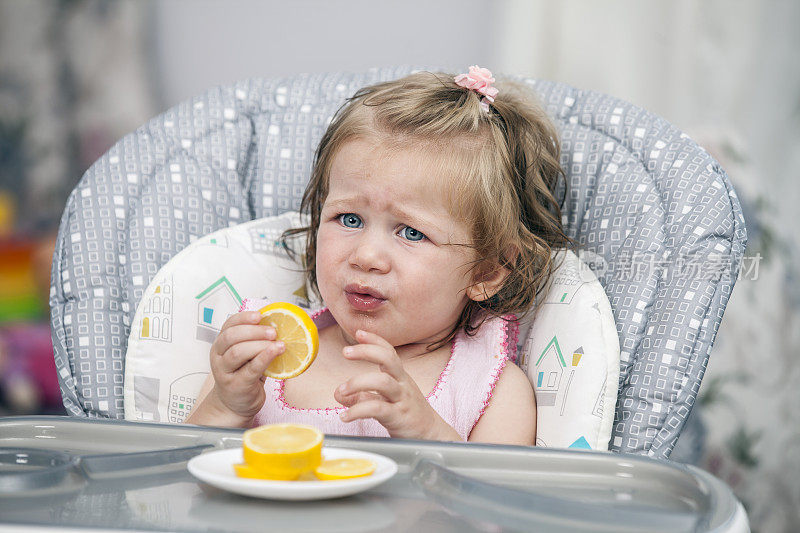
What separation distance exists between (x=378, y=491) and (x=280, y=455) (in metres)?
0.09

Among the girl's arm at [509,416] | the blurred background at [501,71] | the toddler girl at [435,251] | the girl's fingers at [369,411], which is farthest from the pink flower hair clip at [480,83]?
the blurred background at [501,71]

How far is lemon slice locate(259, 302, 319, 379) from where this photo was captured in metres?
0.84

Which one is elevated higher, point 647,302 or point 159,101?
point 159,101

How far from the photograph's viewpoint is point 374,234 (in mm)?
1040

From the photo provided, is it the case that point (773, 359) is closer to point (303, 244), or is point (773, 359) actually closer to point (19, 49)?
point (303, 244)

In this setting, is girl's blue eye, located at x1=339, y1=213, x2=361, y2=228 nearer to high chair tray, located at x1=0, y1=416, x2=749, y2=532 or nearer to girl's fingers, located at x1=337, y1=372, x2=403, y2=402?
girl's fingers, located at x1=337, y1=372, x2=403, y2=402

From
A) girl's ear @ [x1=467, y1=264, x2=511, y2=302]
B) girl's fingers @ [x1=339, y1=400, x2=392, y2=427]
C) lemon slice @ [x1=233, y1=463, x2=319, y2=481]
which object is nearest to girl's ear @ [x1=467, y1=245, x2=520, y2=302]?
girl's ear @ [x1=467, y1=264, x2=511, y2=302]

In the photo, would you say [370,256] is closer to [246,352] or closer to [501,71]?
[246,352]

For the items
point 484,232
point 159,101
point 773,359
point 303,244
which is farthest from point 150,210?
point 773,359

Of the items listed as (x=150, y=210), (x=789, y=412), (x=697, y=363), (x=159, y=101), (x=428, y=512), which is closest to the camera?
(x=428, y=512)

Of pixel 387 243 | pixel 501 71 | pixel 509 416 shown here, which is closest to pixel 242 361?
pixel 387 243

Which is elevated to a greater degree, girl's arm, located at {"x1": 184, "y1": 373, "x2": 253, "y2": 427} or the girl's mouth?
the girl's mouth

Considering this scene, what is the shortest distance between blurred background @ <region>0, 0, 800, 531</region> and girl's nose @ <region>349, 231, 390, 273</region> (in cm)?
101

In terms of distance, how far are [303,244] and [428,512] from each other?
715 mm
